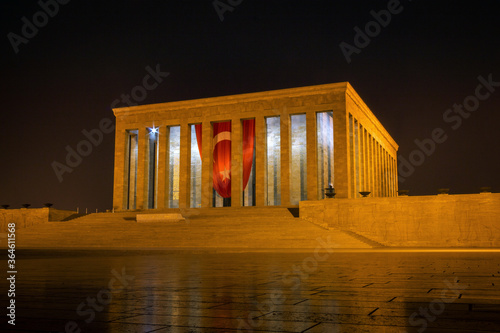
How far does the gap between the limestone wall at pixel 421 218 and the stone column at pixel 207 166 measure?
37.5 feet

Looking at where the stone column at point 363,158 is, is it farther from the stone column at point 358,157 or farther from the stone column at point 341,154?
the stone column at point 341,154

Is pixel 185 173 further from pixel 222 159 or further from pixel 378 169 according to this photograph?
pixel 378 169

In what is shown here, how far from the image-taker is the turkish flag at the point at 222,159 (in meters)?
33.2

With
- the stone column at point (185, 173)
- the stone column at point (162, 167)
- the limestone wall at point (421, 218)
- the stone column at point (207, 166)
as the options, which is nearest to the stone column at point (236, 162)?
the stone column at point (207, 166)

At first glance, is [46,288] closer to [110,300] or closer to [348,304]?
[110,300]

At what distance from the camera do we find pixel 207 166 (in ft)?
112

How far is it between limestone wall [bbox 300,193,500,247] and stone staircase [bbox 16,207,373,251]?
2761 millimetres

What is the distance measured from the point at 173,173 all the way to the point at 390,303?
3514cm

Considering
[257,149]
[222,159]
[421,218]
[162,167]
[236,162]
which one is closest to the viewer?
[421,218]

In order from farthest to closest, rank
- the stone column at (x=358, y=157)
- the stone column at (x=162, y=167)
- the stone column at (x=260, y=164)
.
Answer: the stone column at (x=162, y=167)
the stone column at (x=358, y=157)
the stone column at (x=260, y=164)

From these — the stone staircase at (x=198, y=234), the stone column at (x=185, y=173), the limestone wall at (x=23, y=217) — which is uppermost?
the stone column at (x=185, y=173)

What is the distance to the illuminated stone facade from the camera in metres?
Result: 31.5

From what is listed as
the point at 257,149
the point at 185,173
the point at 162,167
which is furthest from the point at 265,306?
the point at 162,167

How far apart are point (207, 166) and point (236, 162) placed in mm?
2361
